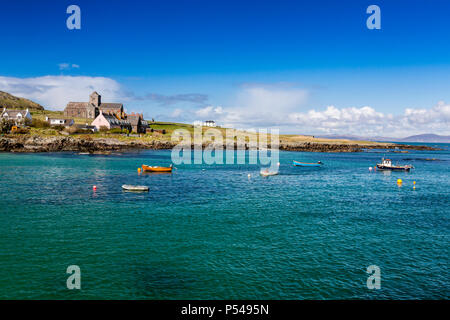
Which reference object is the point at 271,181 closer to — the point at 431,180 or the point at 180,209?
the point at 180,209

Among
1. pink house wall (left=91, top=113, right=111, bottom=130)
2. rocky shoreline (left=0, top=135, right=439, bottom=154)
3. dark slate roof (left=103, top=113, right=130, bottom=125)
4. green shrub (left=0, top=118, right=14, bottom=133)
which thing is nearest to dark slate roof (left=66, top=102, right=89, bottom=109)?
dark slate roof (left=103, top=113, right=130, bottom=125)

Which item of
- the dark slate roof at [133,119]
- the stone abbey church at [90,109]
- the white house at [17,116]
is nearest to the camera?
the white house at [17,116]

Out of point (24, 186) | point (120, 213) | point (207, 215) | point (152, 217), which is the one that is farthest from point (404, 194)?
point (24, 186)

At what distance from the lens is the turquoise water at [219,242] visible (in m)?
18.2

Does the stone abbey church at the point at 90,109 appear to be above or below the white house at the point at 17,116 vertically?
above

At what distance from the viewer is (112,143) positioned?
4808 inches

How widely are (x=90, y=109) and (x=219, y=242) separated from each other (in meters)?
177

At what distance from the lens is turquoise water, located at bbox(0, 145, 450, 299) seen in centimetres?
1823

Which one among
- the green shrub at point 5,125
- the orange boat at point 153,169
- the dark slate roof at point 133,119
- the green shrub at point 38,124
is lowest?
the orange boat at point 153,169

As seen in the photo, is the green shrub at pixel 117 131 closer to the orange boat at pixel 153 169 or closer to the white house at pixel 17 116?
the white house at pixel 17 116

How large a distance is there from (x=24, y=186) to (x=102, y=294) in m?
35.4

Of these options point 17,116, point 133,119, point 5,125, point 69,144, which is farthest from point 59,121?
point 69,144

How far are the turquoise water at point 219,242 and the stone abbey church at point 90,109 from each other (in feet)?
Answer: 469

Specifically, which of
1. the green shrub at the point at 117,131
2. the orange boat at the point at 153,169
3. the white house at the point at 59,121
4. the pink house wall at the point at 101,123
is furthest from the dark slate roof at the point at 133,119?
the orange boat at the point at 153,169
